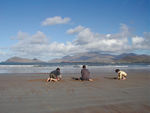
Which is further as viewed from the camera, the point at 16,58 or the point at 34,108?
the point at 16,58

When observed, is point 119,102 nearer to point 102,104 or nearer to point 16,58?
point 102,104

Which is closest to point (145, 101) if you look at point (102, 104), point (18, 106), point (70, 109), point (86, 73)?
point (102, 104)

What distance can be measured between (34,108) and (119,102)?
3072mm

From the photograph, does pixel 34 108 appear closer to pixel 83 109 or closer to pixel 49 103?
pixel 49 103

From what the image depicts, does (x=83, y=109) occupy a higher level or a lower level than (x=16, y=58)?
lower

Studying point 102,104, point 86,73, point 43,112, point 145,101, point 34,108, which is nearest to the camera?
point 43,112

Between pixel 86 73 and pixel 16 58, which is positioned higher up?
pixel 16 58

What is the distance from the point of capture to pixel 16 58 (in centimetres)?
12106

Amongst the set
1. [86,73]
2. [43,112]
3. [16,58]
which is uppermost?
[16,58]

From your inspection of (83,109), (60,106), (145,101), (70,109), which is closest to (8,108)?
(60,106)

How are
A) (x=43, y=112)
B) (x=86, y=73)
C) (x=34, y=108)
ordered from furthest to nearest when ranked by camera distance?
(x=86, y=73) < (x=34, y=108) < (x=43, y=112)

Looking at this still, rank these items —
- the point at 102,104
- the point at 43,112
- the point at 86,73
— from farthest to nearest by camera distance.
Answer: the point at 86,73 < the point at 102,104 < the point at 43,112

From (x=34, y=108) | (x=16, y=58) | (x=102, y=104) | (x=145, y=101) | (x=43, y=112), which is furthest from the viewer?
(x=16, y=58)

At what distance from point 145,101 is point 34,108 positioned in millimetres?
4137
